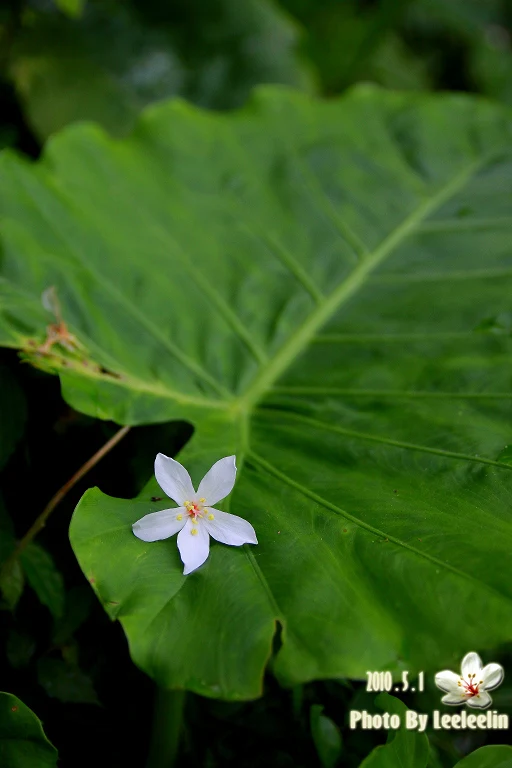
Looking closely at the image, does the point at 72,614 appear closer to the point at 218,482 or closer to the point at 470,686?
the point at 218,482

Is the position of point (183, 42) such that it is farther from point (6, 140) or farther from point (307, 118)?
point (307, 118)

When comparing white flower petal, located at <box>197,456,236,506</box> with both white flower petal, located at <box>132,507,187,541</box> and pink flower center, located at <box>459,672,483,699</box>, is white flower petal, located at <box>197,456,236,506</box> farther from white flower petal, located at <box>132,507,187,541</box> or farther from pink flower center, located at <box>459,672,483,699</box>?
Answer: pink flower center, located at <box>459,672,483,699</box>

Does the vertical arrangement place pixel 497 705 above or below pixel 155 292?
below

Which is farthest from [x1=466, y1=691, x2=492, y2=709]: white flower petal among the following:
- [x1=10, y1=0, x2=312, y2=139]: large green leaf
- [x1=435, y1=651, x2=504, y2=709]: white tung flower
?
[x1=10, y1=0, x2=312, y2=139]: large green leaf

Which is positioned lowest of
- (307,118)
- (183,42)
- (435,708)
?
(435,708)

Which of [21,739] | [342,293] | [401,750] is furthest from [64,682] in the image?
[342,293]

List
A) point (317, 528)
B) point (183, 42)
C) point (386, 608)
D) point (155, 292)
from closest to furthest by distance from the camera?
point (386, 608) < point (317, 528) < point (155, 292) < point (183, 42)

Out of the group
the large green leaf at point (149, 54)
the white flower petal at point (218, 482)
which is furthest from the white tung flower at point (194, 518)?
the large green leaf at point (149, 54)

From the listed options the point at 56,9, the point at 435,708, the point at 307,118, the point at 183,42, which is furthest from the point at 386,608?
the point at 56,9

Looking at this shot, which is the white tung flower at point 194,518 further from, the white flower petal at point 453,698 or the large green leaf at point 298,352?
the white flower petal at point 453,698
